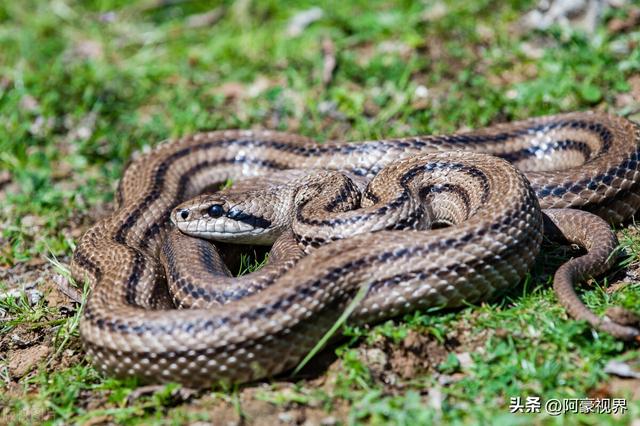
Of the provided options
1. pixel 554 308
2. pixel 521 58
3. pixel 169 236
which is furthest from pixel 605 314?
pixel 521 58

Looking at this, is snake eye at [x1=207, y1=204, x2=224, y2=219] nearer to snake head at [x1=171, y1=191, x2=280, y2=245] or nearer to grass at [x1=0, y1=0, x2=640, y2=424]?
snake head at [x1=171, y1=191, x2=280, y2=245]

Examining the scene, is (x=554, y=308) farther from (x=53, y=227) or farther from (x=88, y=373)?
(x=53, y=227)

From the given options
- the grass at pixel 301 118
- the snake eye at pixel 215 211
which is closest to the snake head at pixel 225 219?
the snake eye at pixel 215 211

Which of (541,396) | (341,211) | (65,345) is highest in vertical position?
(341,211)

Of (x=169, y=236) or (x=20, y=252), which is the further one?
(x=20, y=252)

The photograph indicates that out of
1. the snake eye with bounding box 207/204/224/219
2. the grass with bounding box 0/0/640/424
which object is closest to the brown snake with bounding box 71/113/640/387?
the snake eye with bounding box 207/204/224/219

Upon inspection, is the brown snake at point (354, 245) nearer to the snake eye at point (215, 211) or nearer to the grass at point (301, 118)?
the snake eye at point (215, 211)

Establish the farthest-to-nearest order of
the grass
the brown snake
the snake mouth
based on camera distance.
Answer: the snake mouth, the brown snake, the grass
